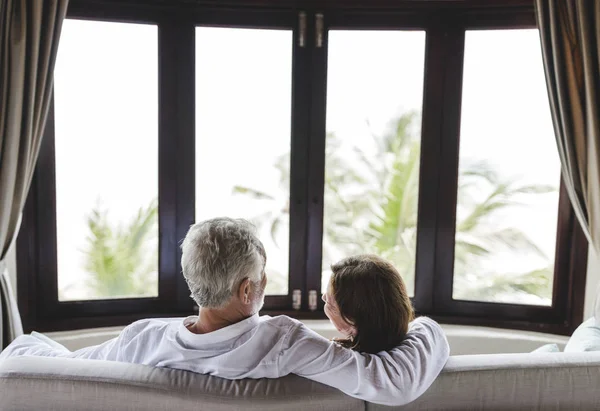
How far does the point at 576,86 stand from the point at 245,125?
5.04ft

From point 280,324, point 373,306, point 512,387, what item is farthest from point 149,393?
point 512,387

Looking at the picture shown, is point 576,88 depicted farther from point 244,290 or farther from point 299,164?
point 244,290

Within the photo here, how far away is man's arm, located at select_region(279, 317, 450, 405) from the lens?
1.34 m

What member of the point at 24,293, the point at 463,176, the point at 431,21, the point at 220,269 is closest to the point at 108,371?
the point at 220,269

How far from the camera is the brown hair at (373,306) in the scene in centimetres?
147

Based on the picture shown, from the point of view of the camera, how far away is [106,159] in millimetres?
2666

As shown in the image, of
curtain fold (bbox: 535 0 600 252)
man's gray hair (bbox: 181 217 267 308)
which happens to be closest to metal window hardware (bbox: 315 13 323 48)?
curtain fold (bbox: 535 0 600 252)

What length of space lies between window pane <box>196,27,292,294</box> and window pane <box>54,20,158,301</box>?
25cm

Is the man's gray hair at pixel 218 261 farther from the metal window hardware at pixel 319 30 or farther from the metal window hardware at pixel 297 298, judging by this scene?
the metal window hardware at pixel 319 30

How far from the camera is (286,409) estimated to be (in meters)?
1.36

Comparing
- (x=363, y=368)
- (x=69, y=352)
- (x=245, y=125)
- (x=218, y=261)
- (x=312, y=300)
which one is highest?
(x=245, y=125)

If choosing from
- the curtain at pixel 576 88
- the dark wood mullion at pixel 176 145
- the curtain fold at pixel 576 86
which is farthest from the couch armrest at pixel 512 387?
the dark wood mullion at pixel 176 145

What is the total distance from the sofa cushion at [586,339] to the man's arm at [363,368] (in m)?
0.68

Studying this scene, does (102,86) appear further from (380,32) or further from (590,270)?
(590,270)
